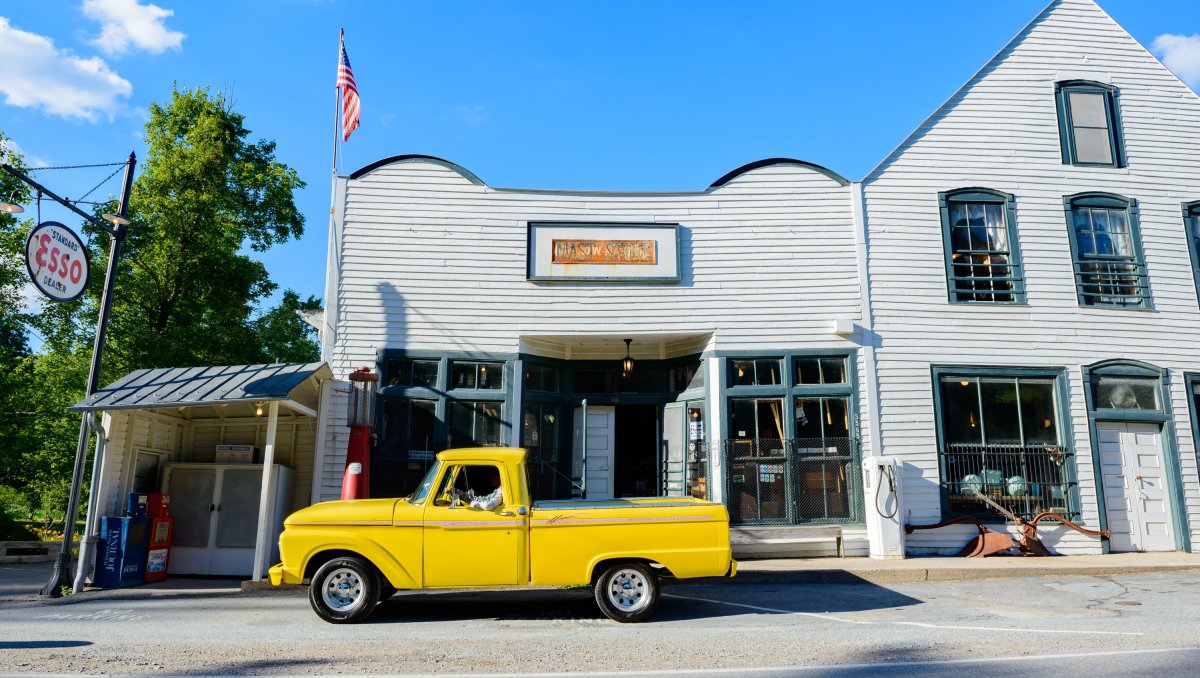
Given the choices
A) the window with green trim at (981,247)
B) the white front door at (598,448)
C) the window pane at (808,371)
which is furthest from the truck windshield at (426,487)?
the window with green trim at (981,247)

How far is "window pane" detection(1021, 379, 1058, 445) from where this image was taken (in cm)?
1305

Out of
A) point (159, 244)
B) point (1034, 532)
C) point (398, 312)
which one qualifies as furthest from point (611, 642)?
point (159, 244)

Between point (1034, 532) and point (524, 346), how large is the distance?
29.3 ft

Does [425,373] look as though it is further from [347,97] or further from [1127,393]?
[1127,393]

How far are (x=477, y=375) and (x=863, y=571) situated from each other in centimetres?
686

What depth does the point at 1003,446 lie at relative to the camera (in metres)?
12.9

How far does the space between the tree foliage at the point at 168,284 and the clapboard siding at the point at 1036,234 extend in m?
14.9

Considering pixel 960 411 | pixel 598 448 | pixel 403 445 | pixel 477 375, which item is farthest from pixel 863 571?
pixel 403 445

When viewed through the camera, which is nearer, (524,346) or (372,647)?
(372,647)

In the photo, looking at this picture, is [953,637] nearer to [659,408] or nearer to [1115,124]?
[659,408]

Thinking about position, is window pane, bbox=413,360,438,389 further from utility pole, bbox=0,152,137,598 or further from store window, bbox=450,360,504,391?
utility pole, bbox=0,152,137,598

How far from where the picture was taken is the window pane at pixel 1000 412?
42.6ft

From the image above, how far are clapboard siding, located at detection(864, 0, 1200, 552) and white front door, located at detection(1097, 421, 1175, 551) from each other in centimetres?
41

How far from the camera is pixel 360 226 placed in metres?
13.4
